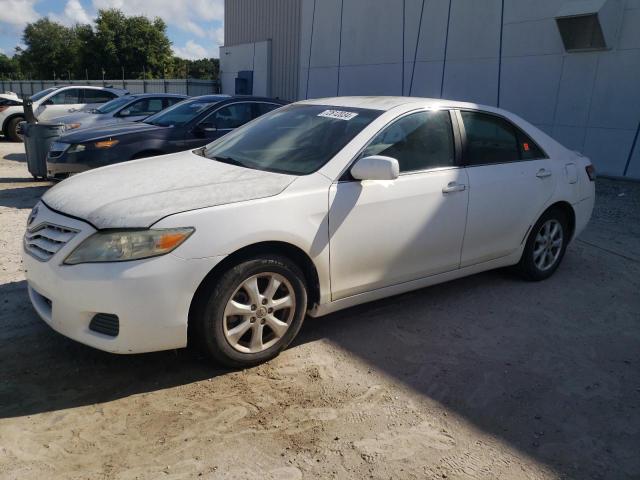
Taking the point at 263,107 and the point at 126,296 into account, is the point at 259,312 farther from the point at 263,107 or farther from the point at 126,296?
the point at 263,107

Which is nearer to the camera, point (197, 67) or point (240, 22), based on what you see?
point (240, 22)

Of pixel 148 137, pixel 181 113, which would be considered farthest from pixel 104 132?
pixel 181 113

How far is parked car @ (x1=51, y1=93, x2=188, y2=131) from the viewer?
10.0 m

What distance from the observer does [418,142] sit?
4113mm

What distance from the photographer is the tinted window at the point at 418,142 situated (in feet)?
12.8

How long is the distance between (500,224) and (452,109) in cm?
101

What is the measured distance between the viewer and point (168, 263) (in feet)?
9.67

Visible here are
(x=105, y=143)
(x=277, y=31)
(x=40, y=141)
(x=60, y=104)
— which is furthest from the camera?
(x=277, y=31)

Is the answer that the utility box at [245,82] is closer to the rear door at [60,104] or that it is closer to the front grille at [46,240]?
the rear door at [60,104]

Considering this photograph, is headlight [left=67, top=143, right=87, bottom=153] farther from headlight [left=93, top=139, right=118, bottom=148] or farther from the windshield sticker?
the windshield sticker

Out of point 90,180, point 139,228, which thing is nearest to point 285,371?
point 139,228

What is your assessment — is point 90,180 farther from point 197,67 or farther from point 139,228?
point 197,67

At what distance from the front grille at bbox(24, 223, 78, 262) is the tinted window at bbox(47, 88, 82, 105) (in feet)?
43.1

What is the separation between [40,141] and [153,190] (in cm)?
639
